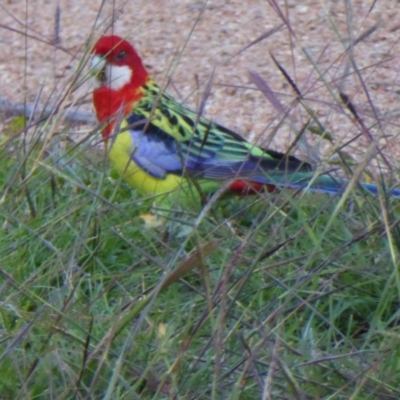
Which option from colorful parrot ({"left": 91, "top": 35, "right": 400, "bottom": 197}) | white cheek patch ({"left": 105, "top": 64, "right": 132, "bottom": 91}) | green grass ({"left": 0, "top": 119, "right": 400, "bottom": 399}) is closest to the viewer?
green grass ({"left": 0, "top": 119, "right": 400, "bottom": 399})

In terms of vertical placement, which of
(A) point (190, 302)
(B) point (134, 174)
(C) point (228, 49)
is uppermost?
(A) point (190, 302)

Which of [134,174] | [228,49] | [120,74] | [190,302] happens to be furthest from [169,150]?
[228,49]

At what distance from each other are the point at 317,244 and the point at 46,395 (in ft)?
2.41

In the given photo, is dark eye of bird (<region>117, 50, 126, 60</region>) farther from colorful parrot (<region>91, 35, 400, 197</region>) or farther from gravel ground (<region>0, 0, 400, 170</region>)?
gravel ground (<region>0, 0, 400, 170</region>)

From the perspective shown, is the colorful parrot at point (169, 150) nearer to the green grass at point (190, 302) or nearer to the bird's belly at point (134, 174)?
the bird's belly at point (134, 174)

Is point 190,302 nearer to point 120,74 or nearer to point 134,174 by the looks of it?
point 134,174

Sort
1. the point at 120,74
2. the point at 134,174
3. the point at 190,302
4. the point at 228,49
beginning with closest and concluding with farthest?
the point at 190,302
the point at 134,174
the point at 120,74
the point at 228,49

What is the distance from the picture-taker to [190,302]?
8.30 ft

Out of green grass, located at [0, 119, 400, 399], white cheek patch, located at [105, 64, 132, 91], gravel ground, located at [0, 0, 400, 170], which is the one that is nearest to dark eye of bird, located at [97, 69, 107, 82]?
white cheek patch, located at [105, 64, 132, 91]

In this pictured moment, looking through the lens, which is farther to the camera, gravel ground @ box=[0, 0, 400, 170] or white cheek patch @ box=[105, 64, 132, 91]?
gravel ground @ box=[0, 0, 400, 170]

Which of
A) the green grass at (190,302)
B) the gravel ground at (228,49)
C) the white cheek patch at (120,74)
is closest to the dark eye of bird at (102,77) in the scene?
the white cheek patch at (120,74)

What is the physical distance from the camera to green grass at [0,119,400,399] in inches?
75.5

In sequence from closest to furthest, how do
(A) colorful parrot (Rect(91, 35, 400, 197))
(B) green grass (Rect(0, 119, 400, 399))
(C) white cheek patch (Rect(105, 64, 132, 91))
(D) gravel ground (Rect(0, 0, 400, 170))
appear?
(B) green grass (Rect(0, 119, 400, 399)) < (A) colorful parrot (Rect(91, 35, 400, 197)) < (C) white cheek patch (Rect(105, 64, 132, 91)) < (D) gravel ground (Rect(0, 0, 400, 170))

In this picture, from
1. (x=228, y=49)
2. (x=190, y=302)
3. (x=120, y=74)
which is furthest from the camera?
(x=228, y=49)
